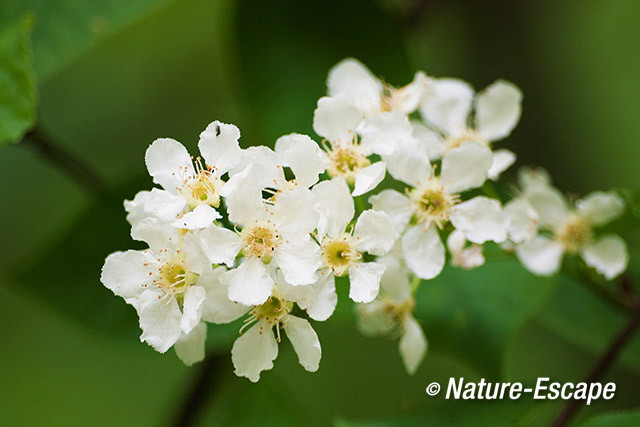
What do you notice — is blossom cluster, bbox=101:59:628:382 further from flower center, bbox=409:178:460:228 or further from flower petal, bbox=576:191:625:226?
flower petal, bbox=576:191:625:226

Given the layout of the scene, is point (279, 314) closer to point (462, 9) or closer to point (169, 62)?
point (169, 62)

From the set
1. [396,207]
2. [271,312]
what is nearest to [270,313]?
[271,312]

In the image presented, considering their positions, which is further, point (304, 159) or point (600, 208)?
point (600, 208)

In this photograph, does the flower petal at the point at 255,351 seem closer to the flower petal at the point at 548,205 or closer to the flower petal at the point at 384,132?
the flower petal at the point at 384,132

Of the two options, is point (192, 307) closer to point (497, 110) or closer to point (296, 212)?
point (296, 212)

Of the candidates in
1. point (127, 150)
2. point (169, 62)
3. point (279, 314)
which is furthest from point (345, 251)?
point (169, 62)

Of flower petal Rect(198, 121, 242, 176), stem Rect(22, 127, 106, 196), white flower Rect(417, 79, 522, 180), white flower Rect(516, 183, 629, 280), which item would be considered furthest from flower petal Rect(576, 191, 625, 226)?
stem Rect(22, 127, 106, 196)

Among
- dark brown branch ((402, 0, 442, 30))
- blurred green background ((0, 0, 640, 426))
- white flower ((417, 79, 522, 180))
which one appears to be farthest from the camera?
dark brown branch ((402, 0, 442, 30))
